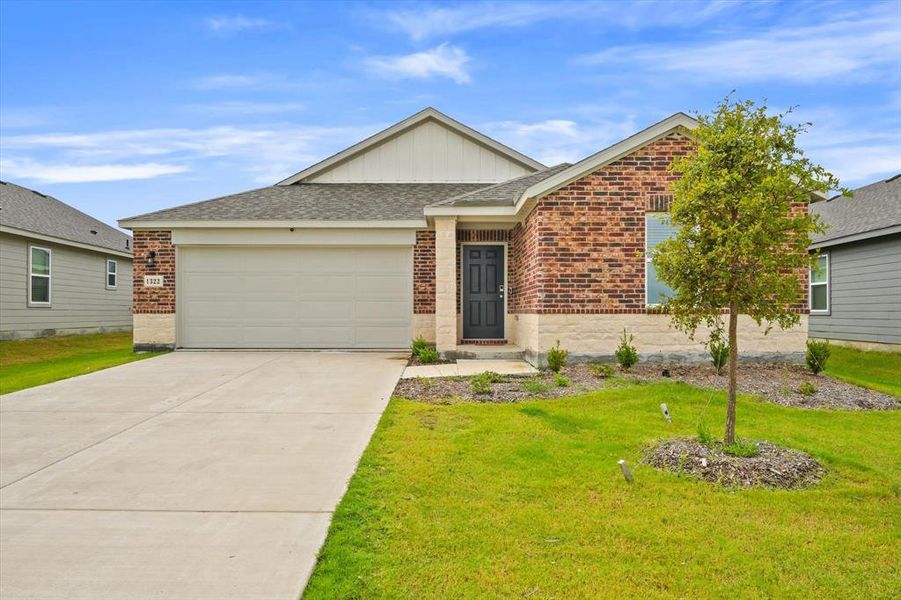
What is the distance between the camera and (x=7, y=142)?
70.3 ft

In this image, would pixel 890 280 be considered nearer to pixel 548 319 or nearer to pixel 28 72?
pixel 548 319

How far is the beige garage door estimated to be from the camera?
520 inches

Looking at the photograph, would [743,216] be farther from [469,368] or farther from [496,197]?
[496,197]

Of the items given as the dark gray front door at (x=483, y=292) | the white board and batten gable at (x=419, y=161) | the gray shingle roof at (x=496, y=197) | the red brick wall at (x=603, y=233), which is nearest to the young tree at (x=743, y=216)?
the red brick wall at (x=603, y=233)

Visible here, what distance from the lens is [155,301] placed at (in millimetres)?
13102

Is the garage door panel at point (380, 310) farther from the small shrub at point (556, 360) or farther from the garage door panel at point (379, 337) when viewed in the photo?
the small shrub at point (556, 360)

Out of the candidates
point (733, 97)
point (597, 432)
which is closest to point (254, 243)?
point (597, 432)

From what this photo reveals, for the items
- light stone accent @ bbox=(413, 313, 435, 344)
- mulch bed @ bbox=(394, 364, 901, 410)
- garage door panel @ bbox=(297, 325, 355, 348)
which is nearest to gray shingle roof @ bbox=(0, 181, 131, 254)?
garage door panel @ bbox=(297, 325, 355, 348)

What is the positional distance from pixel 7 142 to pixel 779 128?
87.5 ft

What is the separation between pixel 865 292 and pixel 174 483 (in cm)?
1645

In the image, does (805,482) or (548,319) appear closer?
(805,482)

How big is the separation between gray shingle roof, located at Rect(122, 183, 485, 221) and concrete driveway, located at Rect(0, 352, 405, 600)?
210 inches

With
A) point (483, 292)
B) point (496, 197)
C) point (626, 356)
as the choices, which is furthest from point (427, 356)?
point (626, 356)

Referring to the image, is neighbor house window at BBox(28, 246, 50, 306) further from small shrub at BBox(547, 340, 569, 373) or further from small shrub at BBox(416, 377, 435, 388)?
small shrub at BBox(547, 340, 569, 373)
